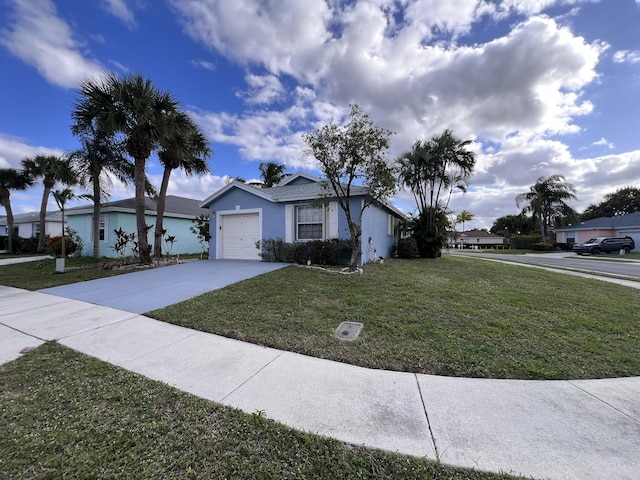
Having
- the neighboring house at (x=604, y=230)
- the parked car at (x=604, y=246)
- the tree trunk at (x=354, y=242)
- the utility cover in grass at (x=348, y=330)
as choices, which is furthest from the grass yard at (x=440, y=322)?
the neighboring house at (x=604, y=230)

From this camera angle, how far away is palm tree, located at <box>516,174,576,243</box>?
31.2 m

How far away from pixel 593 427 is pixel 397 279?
220 inches

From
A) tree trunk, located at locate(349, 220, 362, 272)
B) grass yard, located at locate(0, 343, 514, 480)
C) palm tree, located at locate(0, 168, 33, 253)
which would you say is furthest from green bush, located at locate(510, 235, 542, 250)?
palm tree, located at locate(0, 168, 33, 253)

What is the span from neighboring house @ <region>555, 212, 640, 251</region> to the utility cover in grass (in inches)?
1560

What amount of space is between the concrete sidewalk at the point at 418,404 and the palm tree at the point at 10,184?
2509 cm

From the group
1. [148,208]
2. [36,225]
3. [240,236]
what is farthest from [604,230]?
[36,225]

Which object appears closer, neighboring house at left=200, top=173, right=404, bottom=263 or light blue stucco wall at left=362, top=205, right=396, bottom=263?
neighboring house at left=200, top=173, right=404, bottom=263

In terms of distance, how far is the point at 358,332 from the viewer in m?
4.17

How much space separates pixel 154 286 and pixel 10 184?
23.4 m

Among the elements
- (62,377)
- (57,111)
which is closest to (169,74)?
(57,111)

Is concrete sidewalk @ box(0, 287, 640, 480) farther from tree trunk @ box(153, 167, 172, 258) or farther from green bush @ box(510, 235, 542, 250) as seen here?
green bush @ box(510, 235, 542, 250)

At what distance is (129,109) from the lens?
10.0 meters

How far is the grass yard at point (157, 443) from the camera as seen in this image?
1.75 meters

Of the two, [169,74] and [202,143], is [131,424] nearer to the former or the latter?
[169,74]
